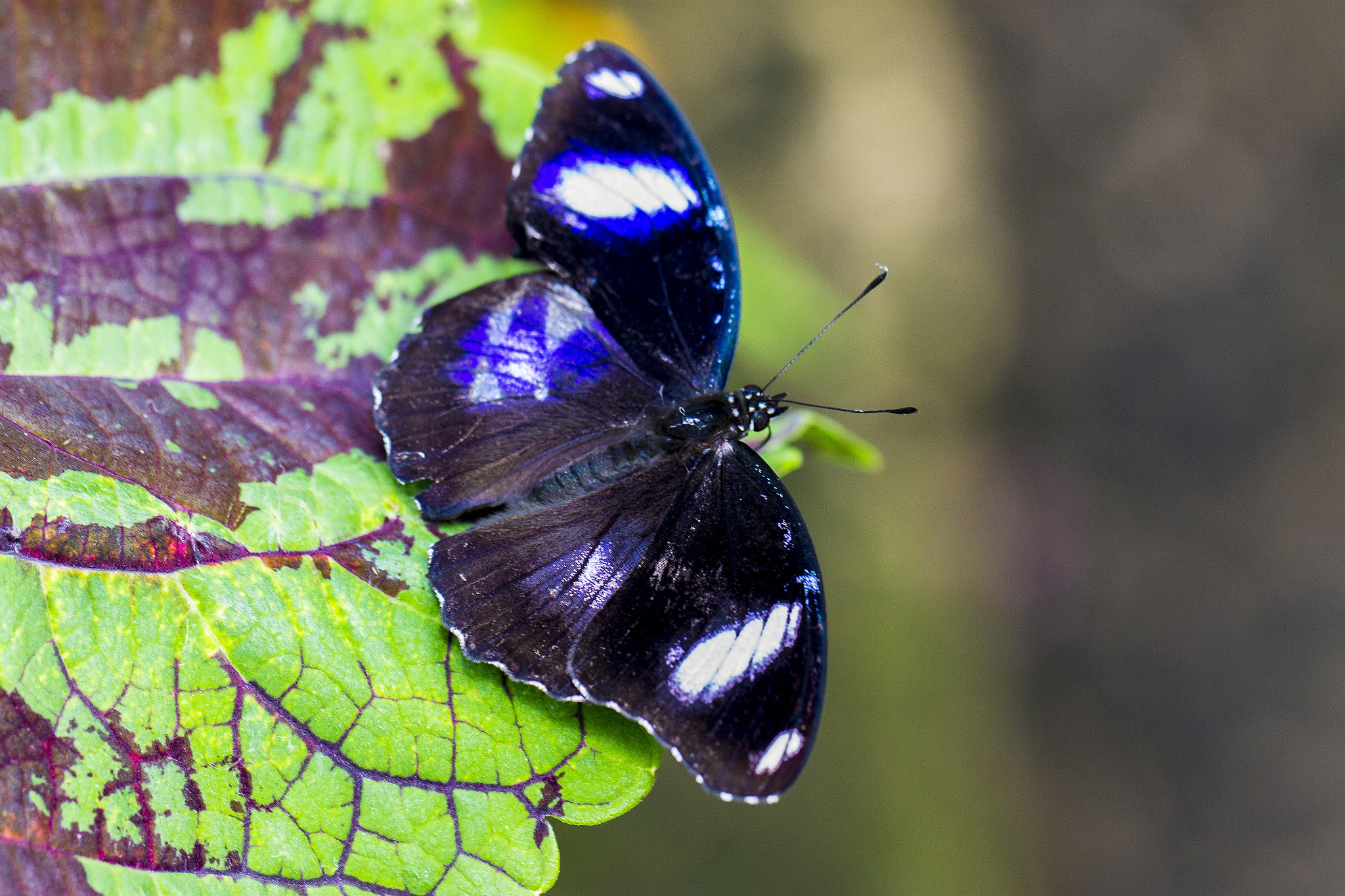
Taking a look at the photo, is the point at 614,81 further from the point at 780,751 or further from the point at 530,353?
the point at 780,751

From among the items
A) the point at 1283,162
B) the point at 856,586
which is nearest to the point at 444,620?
the point at 856,586

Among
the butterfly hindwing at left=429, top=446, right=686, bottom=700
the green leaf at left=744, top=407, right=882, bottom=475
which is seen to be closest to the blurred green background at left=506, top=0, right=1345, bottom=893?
the green leaf at left=744, top=407, right=882, bottom=475

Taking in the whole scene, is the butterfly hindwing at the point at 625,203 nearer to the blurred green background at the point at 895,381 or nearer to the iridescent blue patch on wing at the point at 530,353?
the iridescent blue patch on wing at the point at 530,353

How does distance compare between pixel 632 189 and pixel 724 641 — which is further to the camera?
pixel 632 189

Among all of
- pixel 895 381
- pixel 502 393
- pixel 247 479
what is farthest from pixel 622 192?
pixel 895 381

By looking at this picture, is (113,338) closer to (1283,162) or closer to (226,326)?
(226,326)

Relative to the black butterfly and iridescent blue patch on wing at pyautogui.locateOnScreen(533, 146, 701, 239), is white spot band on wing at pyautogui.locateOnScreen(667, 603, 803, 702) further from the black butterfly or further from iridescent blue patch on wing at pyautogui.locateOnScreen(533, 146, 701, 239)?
iridescent blue patch on wing at pyautogui.locateOnScreen(533, 146, 701, 239)

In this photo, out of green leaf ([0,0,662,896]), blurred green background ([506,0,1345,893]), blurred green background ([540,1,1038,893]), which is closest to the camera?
green leaf ([0,0,662,896])

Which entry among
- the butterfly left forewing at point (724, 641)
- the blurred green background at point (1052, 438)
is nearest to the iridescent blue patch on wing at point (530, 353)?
the butterfly left forewing at point (724, 641)
